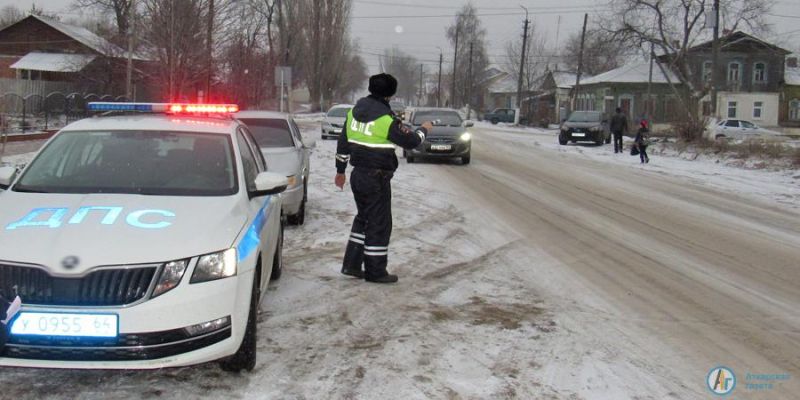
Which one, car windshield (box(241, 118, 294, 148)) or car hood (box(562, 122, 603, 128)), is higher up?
car hood (box(562, 122, 603, 128))

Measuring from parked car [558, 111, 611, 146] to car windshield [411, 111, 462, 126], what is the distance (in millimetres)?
11027

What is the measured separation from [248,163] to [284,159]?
396 centimetres

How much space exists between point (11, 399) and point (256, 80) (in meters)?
25.5

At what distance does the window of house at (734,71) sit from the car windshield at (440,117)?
4562cm

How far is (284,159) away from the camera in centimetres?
926

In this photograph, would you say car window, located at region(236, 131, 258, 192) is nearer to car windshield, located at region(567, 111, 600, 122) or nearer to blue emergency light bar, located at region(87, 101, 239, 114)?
blue emergency light bar, located at region(87, 101, 239, 114)

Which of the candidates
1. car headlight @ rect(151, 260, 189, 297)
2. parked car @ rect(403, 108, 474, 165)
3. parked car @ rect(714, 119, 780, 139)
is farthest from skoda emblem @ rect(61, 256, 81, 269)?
parked car @ rect(714, 119, 780, 139)

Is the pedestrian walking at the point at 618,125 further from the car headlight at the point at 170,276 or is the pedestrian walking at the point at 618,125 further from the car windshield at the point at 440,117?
the car headlight at the point at 170,276

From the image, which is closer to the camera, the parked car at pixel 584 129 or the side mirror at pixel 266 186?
the side mirror at pixel 266 186

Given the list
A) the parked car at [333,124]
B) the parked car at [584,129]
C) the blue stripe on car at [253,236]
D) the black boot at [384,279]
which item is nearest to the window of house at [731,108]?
the parked car at [584,129]

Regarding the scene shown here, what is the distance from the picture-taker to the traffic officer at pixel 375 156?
6.08m

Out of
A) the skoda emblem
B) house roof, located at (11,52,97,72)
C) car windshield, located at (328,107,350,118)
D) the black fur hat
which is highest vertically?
house roof, located at (11,52,97,72)

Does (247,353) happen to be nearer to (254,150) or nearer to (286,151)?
(254,150)

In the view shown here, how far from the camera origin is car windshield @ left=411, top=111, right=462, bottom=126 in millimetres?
19361
